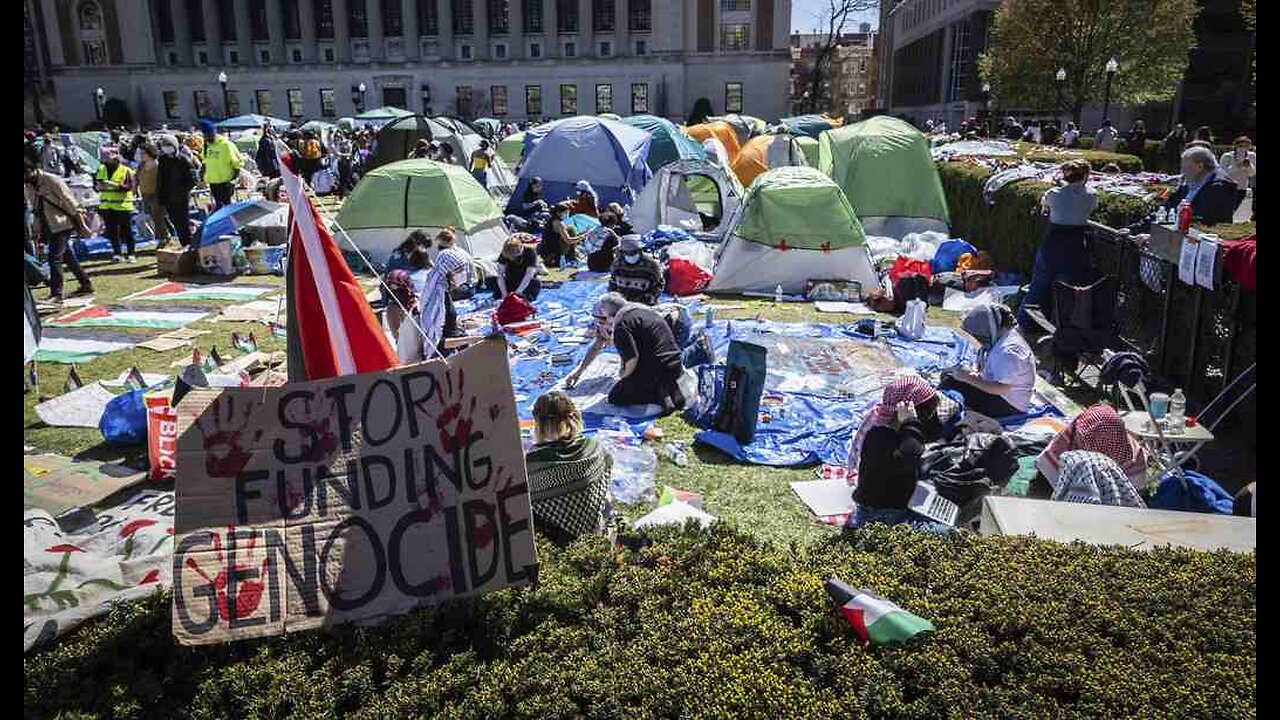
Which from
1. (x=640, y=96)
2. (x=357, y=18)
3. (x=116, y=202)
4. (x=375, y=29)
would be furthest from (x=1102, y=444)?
(x=357, y=18)

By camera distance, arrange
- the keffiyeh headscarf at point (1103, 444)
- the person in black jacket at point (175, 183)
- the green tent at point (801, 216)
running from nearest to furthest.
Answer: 1. the keffiyeh headscarf at point (1103, 444)
2. the green tent at point (801, 216)
3. the person in black jacket at point (175, 183)

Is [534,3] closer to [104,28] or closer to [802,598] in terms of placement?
[104,28]

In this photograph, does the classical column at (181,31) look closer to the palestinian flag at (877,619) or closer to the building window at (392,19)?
the building window at (392,19)

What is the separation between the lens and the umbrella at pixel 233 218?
1232cm

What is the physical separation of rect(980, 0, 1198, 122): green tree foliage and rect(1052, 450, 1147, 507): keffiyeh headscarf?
2971cm

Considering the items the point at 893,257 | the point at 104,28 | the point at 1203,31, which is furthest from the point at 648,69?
the point at 893,257

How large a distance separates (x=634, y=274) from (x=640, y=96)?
4766 cm

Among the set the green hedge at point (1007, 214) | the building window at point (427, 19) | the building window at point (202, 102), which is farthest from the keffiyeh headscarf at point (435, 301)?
the building window at point (202, 102)

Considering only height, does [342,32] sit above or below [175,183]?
above

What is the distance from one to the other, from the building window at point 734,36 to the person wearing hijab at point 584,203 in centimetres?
4160

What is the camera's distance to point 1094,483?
436 cm

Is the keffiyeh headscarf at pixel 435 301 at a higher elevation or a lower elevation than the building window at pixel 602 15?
lower

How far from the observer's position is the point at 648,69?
5312 cm

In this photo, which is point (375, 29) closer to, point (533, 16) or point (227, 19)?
point (533, 16)
